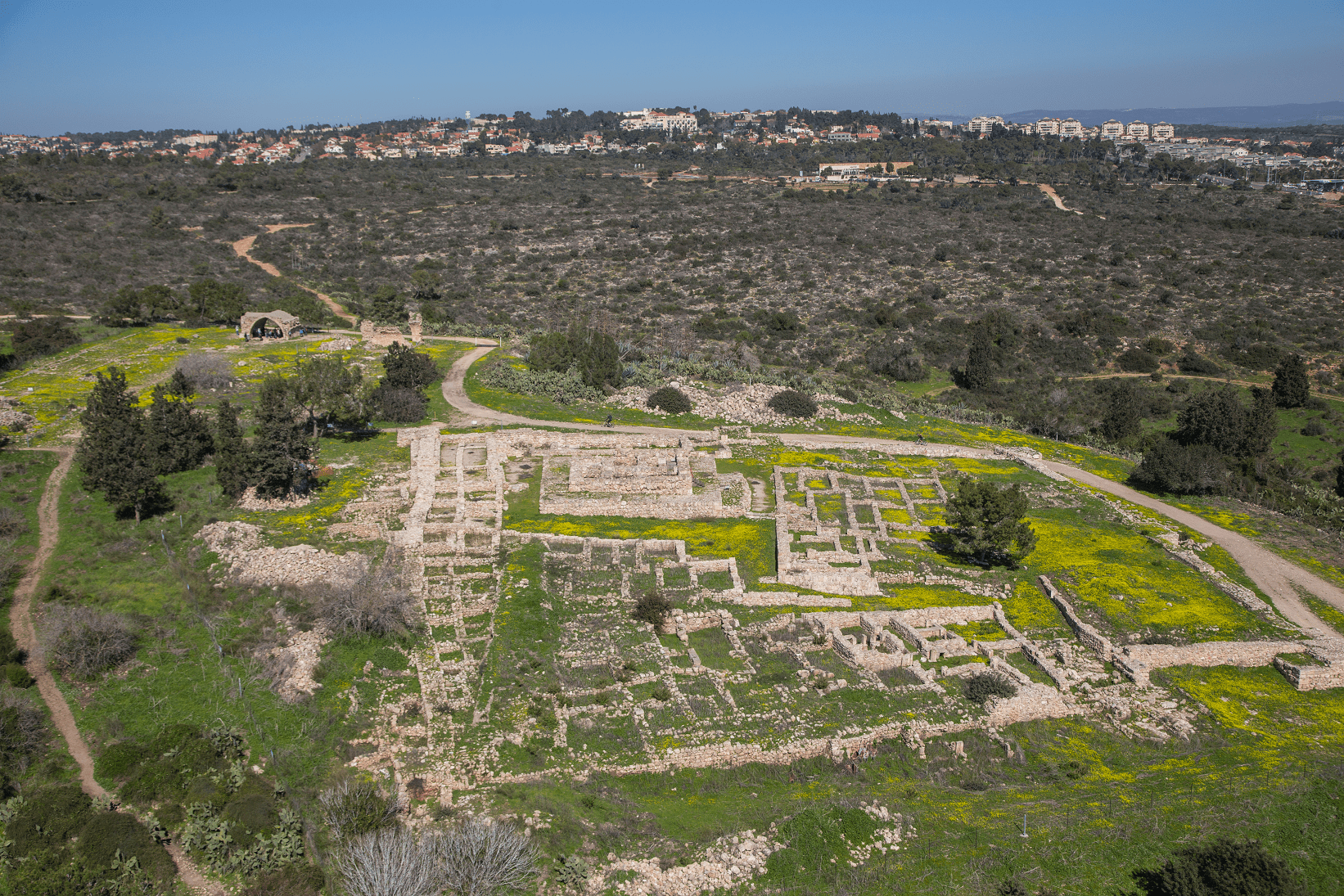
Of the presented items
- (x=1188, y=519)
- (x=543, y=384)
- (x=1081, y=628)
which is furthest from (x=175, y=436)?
(x=1188, y=519)

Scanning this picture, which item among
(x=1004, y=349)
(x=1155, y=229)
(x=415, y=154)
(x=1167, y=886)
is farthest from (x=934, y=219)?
(x=415, y=154)

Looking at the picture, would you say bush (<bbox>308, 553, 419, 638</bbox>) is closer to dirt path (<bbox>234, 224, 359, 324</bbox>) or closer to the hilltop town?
dirt path (<bbox>234, 224, 359, 324</bbox>)

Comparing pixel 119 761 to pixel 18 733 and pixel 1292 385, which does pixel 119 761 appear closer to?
pixel 18 733

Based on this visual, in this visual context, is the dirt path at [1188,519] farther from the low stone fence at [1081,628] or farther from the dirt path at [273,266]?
the dirt path at [273,266]

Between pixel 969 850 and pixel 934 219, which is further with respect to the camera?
pixel 934 219

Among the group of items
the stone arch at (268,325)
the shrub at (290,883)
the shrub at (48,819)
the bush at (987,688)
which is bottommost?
the bush at (987,688)

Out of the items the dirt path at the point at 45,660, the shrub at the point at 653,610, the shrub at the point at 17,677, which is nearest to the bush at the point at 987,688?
the shrub at the point at 653,610

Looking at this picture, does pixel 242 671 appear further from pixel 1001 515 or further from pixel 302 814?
pixel 1001 515
